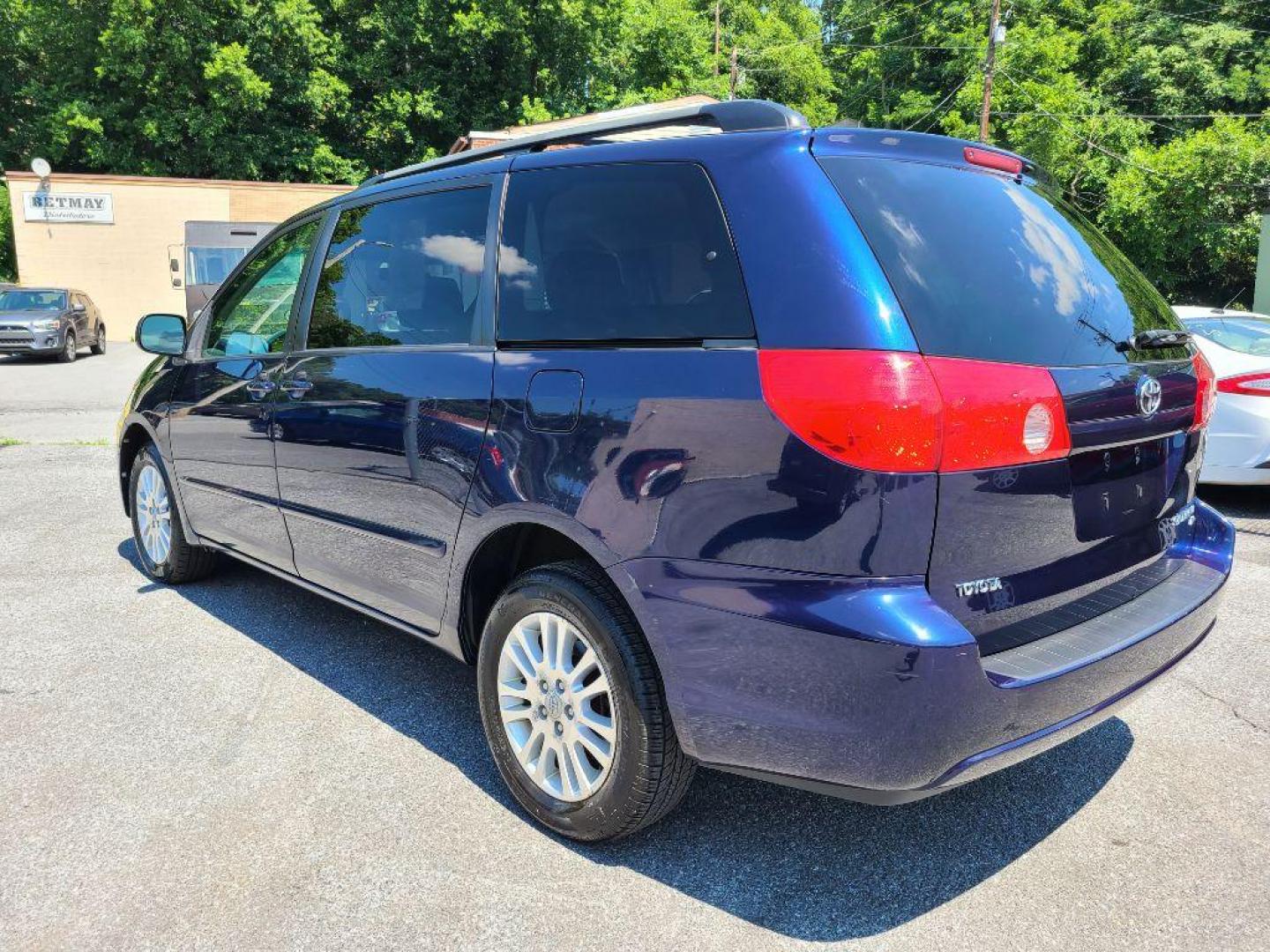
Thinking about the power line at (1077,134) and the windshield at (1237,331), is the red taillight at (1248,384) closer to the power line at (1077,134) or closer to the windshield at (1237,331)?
the windshield at (1237,331)

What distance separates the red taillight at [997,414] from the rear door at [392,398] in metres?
1.31

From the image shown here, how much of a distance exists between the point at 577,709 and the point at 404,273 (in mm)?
1666

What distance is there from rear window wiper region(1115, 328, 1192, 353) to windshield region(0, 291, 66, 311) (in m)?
23.6

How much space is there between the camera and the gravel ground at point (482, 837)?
2273 millimetres

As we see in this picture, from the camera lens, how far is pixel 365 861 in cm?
254

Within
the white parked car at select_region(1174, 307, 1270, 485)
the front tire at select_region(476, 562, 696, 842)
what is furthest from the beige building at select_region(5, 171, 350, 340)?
the front tire at select_region(476, 562, 696, 842)

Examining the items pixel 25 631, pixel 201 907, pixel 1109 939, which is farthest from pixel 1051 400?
pixel 25 631

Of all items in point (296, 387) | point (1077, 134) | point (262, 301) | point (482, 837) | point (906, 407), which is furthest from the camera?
point (1077, 134)

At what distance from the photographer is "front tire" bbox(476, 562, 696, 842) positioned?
2.37m

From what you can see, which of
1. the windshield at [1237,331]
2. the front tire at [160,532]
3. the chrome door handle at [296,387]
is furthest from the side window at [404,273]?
the windshield at [1237,331]

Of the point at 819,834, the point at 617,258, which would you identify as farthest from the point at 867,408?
the point at 819,834

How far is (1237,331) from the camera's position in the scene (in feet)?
22.5

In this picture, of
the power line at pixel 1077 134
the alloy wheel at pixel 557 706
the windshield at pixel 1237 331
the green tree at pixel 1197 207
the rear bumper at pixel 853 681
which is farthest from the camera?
the power line at pixel 1077 134

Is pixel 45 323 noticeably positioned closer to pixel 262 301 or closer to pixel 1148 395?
pixel 262 301
